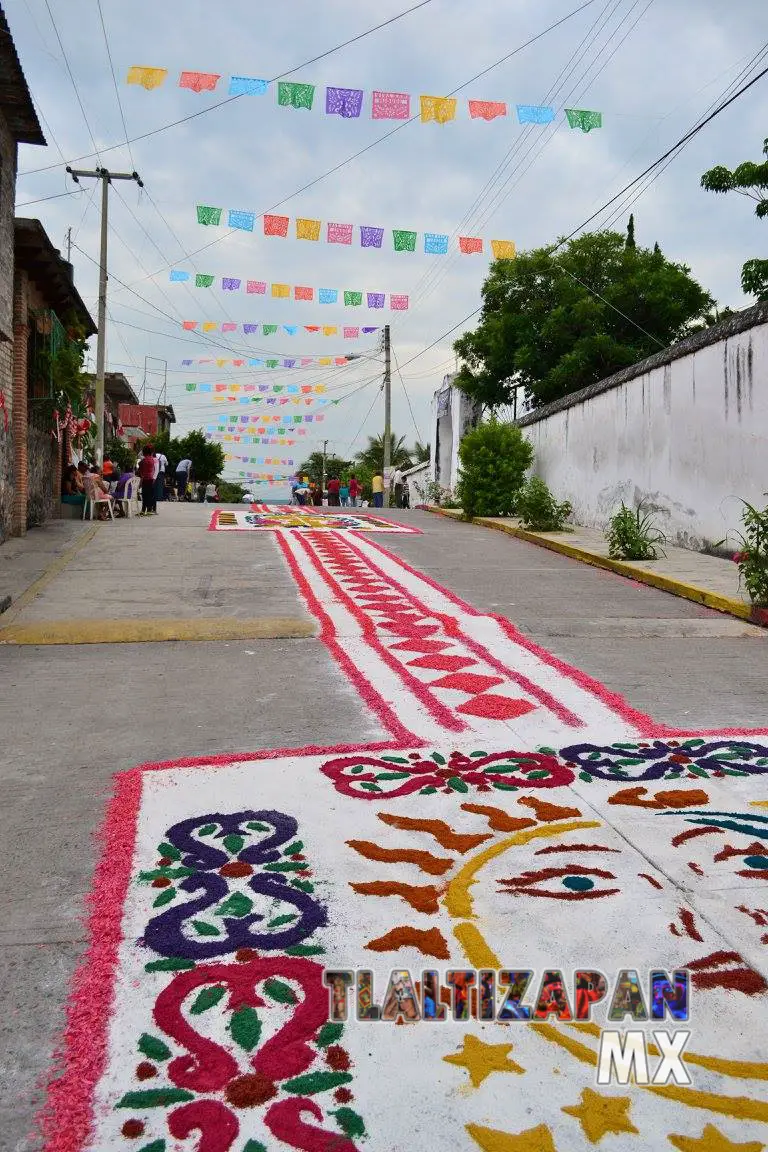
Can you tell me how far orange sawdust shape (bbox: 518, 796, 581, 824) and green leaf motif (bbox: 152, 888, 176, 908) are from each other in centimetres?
133

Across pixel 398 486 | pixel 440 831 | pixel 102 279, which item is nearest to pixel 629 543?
pixel 440 831

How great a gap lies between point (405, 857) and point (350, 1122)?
121cm

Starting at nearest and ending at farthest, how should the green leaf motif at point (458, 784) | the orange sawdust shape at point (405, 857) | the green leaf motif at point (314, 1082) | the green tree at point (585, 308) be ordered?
the green leaf motif at point (314, 1082) → the orange sawdust shape at point (405, 857) → the green leaf motif at point (458, 784) → the green tree at point (585, 308)

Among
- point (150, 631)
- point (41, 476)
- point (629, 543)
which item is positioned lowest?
point (150, 631)

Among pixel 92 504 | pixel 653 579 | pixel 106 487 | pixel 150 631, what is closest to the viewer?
pixel 150 631

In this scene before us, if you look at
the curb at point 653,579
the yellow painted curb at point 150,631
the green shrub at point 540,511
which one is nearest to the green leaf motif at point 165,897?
the yellow painted curb at point 150,631

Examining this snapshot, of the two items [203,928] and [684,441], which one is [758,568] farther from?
[203,928]

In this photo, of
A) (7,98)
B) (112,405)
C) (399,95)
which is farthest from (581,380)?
(112,405)

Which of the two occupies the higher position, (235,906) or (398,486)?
(398,486)

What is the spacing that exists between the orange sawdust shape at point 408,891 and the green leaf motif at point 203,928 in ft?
1.49

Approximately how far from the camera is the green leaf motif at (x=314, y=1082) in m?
1.96

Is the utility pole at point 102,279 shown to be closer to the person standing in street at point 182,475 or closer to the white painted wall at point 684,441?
the person standing in street at point 182,475

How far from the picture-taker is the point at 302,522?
16578 mm

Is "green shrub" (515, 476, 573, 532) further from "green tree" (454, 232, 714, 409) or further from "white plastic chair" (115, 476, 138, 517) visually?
"white plastic chair" (115, 476, 138, 517)
